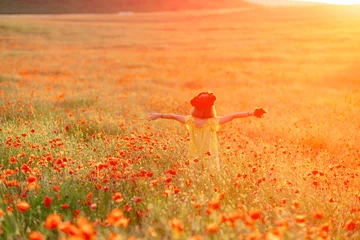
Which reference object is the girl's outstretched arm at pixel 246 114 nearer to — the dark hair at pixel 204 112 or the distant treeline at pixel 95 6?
the dark hair at pixel 204 112

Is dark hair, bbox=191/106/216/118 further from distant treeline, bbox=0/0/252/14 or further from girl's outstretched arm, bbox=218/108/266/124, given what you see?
distant treeline, bbox=0/0/252/14

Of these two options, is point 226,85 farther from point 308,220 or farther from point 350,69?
point 308,220

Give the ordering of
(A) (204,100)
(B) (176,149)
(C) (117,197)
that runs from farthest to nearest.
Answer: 1. (B) (176,149)
2. (A) (204,100)
3. (C) (117,197)

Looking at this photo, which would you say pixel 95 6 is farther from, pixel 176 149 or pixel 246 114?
pixel 246 114

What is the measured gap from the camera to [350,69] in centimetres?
1562

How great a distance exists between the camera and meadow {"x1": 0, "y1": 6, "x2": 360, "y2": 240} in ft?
9.00

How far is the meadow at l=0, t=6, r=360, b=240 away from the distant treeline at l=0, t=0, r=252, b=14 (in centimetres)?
7483

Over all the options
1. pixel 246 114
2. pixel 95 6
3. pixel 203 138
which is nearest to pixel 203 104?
pixel 203 138

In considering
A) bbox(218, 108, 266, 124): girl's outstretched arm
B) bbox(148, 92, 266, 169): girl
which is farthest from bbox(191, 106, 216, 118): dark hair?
bbox(218, 108, 266, 124): girl's outstretched arm

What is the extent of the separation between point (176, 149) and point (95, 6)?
101654mm

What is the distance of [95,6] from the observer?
10112cm

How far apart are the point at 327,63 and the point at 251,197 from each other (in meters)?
16.1

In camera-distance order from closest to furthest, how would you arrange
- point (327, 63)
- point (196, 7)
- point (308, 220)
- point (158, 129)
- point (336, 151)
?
point (308, 220)
point (336, 151)
point (158, 129)
point (327, 63)
point (196, 7)

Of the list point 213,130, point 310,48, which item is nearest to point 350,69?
point 310,48
